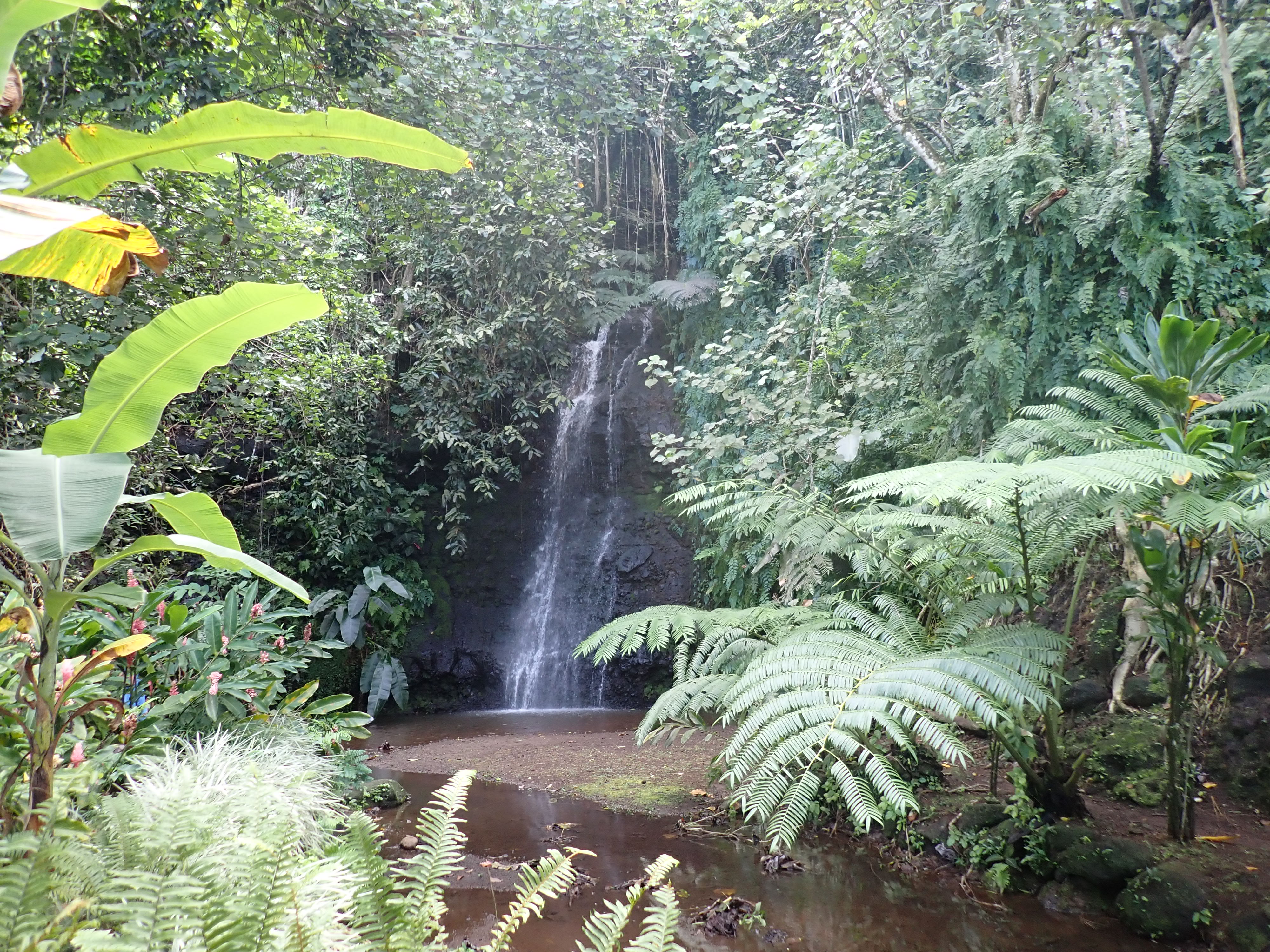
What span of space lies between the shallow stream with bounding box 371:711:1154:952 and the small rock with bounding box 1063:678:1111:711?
173cm

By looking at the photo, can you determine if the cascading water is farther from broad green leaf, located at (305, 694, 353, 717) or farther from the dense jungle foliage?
broad green leaf, located at (305, 694, 353, 717)

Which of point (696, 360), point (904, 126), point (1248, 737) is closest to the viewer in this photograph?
point (1248, 737)

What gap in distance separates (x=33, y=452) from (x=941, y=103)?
24.5 ft

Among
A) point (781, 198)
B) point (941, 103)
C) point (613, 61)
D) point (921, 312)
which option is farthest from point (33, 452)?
point (941, 103)

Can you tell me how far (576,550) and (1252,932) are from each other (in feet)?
26.0

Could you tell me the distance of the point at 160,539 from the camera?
1.87 meters

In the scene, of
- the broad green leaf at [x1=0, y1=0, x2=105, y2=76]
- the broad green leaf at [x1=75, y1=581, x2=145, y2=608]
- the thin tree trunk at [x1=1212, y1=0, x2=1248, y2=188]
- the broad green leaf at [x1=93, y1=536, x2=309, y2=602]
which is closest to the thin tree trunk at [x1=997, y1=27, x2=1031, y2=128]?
the thin tree trunk at [x1=1212, y1=0, x2=1248, y2=188]

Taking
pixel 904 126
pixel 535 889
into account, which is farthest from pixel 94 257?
pixel 904 126

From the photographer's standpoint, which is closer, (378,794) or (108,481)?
(108,481)

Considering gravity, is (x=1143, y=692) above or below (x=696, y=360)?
below

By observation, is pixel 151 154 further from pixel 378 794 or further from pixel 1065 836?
pixel 1065 836

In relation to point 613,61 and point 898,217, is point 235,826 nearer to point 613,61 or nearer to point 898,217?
point 898,217

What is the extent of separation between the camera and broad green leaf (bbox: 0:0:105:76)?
175cm

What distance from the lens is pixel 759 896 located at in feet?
10.3
